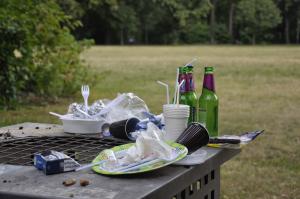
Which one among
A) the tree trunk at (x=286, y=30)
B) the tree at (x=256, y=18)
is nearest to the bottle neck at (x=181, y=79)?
the tree at (x=256, y=18)

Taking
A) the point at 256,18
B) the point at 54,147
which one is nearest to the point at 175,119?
the point at 54,147

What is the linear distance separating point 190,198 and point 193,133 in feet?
0.80

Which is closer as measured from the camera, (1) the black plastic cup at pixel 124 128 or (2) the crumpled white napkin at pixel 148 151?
(2) the crumpled white napkin at pixel 148 151

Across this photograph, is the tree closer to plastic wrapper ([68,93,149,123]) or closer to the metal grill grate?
plastic wrapper ([68,93,149,123])

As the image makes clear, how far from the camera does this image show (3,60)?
927 cm

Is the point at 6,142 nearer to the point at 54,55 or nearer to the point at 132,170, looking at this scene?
the point at 132,170

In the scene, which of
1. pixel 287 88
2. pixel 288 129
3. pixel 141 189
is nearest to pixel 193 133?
pixel 141 189

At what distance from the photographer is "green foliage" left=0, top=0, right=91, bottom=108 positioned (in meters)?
Answer: 9.23

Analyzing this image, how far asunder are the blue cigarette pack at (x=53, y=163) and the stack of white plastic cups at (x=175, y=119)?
0.46 metres

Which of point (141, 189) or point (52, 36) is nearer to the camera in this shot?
point (141, 189)

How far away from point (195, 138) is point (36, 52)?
Result: 8563mm

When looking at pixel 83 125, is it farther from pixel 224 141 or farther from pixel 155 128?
pixel 224 141

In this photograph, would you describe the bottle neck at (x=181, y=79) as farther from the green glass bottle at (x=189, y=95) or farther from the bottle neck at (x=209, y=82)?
the bottle neck at (x=209, y=82)

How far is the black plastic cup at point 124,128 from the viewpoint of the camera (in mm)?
2703
